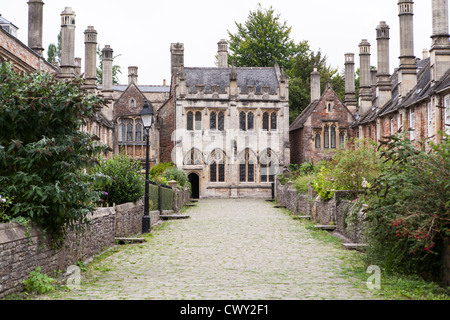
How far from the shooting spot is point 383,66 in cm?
3878

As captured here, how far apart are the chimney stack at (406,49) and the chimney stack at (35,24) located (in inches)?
889

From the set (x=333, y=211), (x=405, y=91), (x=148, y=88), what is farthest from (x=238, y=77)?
(x=148, y=88)

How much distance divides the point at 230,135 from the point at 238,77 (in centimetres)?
613

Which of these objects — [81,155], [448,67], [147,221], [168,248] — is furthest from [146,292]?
[448,67]

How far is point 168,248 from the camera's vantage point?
46.8 feet

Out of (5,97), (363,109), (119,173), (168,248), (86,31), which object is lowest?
(168,248)

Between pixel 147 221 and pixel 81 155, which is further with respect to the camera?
pixel 147 221

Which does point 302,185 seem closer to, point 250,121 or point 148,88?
point 250,121

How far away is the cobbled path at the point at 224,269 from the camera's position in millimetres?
8320

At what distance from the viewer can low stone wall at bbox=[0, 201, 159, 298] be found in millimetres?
7816

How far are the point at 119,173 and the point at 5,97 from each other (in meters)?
7.76

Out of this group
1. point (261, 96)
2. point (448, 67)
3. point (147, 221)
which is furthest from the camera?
point (261, 96)

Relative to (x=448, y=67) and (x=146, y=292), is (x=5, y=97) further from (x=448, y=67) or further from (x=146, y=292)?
(x=448, y=67)

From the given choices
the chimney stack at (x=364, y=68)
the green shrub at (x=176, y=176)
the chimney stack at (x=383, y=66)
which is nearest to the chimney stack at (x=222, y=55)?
the chimney stack at (x=364, y=68)
